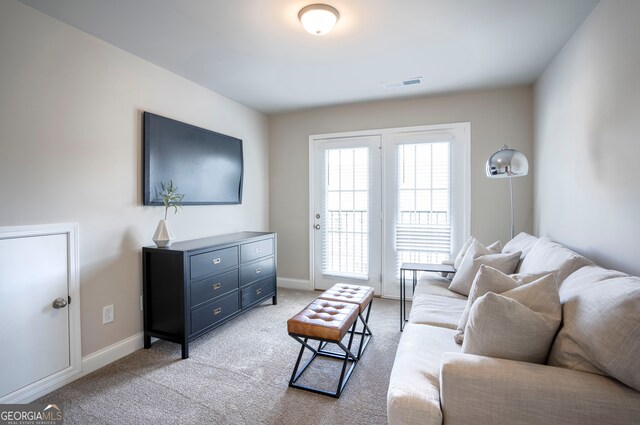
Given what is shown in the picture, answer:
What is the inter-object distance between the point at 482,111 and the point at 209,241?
3245 mm

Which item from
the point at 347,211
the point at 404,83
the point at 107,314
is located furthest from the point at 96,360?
the point at 404,83

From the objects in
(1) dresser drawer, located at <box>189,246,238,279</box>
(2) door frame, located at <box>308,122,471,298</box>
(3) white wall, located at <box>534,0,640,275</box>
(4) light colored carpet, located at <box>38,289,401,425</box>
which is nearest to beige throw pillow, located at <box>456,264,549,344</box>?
(3) white wall, located at <box>534,0,640,275</box>

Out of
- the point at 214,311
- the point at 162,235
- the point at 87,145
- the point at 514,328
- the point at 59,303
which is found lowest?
the point at 214,311

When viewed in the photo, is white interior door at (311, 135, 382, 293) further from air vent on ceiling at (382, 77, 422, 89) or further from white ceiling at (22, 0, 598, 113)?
white ceiling at (22, 0, 598, 113)

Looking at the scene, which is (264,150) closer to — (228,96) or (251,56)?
(228,96)

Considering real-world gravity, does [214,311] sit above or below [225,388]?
above

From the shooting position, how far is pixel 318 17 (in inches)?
78.3

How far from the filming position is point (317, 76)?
3107 mm

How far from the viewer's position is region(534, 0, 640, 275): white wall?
5.38 ft

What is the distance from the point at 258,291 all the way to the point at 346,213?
1502 mm

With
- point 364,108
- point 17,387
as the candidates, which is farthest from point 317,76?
point 17,387

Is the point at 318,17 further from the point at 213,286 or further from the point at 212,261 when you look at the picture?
the point at 213,286

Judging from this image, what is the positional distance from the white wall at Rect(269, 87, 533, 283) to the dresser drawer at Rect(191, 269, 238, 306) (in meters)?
1.52

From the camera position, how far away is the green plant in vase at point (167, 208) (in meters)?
2.63
